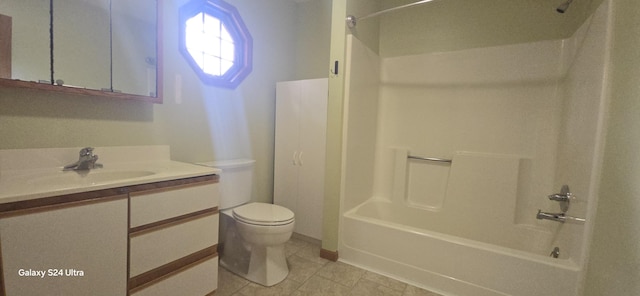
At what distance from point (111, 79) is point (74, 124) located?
12.1 inches

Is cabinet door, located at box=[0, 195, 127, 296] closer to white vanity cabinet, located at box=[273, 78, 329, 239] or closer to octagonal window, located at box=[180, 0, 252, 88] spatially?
octagonal window, located at box=[180, 0, 252, 88]

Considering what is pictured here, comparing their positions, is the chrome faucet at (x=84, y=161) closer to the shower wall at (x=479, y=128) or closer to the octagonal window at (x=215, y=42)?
the octagonal window at (x=215, y=42)

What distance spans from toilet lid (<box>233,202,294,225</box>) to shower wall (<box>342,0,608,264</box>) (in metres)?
0.52

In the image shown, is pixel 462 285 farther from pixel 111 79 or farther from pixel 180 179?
pixel 111 79

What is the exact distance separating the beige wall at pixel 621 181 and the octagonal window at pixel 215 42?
230 centimetres

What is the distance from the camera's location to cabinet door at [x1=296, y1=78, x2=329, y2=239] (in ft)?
6.91

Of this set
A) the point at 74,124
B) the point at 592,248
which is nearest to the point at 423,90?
the point at 592,248

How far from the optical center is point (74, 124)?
126cm

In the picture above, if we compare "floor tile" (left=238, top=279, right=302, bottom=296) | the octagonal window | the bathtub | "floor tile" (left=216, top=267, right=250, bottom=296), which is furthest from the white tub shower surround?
the octagonal window

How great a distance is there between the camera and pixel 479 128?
2.08 metres

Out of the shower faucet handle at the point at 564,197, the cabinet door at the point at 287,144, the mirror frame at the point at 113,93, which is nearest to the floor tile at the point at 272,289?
the cabinet door at the point at 287,144

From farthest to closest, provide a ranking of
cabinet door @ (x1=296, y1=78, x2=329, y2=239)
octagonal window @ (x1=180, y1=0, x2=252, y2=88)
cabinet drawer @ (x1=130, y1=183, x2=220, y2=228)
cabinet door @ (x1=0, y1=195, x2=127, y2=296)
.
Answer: cabinet door @ (x1=296, y1=78, x2=329, y2=239)
octagonal window @ (x1=180, y1=0, x2=252, y2=88)
cabinet drawer @ (x1=130, y1=183, x2=220, y2=228)
cabinet door @ (x1=0, y1=195, x2=127, y2=296)

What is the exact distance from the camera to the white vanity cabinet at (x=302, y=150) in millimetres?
2125

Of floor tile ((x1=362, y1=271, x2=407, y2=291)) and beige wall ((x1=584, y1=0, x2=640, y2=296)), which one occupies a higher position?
beige wall ((x1=584, y1=0, x2=640, y2=296))
